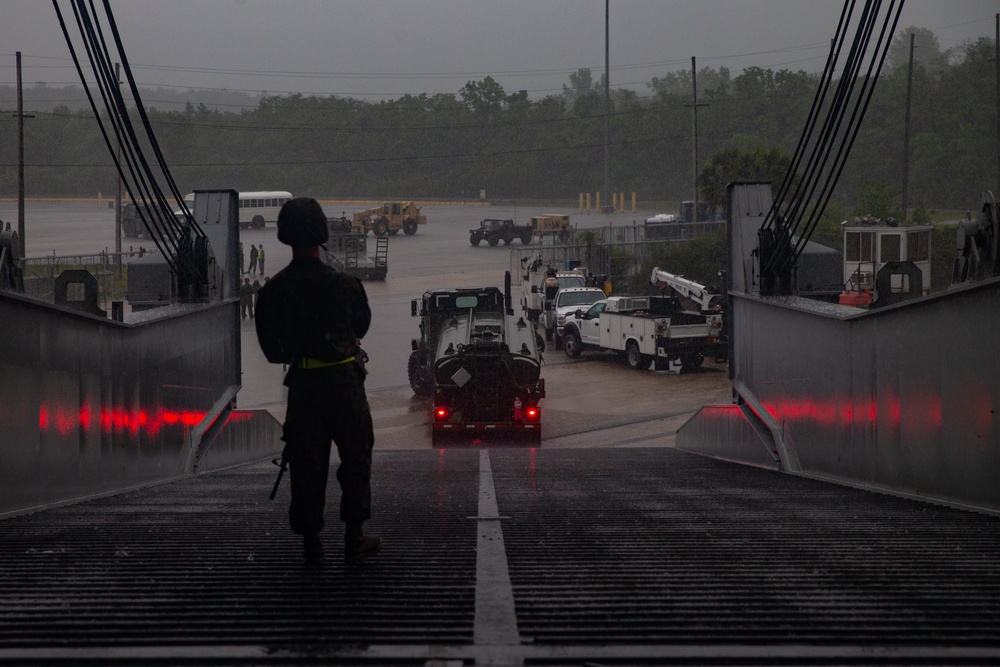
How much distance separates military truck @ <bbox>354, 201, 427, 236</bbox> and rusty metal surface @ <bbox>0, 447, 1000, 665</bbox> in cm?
6054

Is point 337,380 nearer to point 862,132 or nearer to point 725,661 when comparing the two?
point 725,661

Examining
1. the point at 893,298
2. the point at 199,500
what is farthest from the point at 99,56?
the point at 893,298

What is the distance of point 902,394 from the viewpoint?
28.3 feet

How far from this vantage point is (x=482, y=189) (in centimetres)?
9619

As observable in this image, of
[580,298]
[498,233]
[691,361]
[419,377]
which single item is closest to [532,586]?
[419,377]

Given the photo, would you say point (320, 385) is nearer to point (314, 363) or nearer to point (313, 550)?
point (314, 363)

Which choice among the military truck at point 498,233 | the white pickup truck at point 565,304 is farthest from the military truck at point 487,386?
the military truck at point 498,233

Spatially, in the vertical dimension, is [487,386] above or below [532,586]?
below

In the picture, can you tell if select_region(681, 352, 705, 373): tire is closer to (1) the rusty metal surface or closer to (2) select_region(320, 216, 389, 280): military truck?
(1) the rusty metal surface

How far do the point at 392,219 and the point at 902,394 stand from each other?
62282mm

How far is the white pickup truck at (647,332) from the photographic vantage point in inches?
1164

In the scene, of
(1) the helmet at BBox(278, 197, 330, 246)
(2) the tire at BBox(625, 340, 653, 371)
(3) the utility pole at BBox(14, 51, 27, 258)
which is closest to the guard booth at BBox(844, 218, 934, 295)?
(2) the tire at BBox(625, 340, 653, 371)

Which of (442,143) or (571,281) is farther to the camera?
(442,143)

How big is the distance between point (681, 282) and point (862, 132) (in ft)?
156
